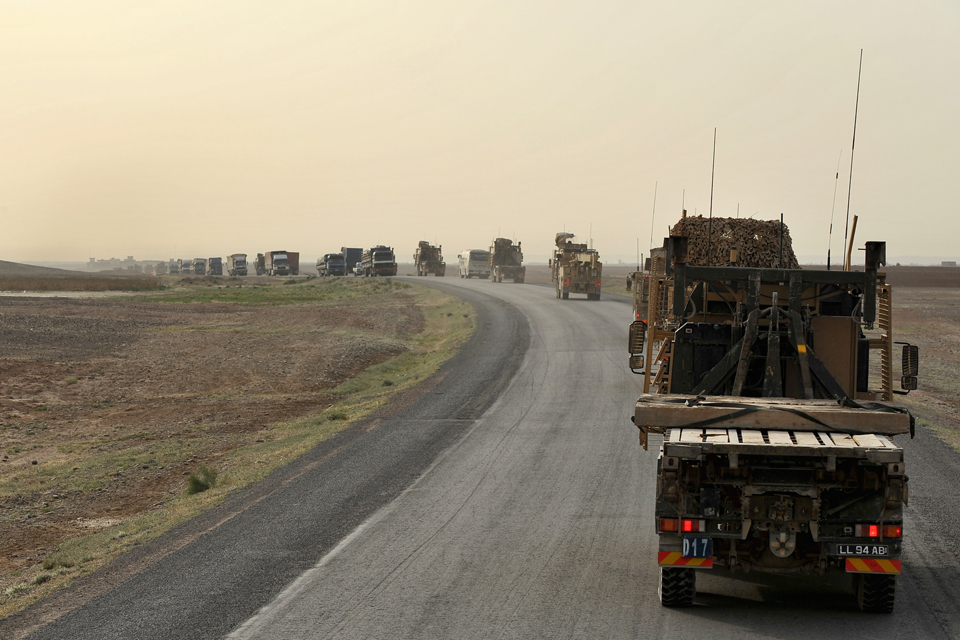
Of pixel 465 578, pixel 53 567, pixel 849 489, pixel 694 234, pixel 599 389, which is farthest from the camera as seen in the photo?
pixel 599 389

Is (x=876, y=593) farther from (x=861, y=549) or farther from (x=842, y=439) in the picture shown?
(x=842, y=439)

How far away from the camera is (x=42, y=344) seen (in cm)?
3291

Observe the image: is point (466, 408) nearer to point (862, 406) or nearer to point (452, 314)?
point (862, 406)

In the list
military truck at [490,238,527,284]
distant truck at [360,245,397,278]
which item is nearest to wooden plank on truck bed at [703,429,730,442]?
military truck at [490,238,527,284]

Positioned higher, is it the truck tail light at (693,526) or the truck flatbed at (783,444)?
the truck flatbed at (783,444)

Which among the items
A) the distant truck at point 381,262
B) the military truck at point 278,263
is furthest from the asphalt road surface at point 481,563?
the military truck at point 278,263

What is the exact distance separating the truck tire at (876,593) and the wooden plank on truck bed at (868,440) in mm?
1240

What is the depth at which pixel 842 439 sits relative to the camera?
7148mm

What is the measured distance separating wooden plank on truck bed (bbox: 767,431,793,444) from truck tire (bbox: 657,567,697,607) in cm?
141

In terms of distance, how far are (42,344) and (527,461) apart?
83.1 ft

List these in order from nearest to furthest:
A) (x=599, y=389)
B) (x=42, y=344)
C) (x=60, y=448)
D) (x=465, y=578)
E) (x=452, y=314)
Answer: (x=465, y=578), (x=60, y=448), (x=599, y=389), (x=42, y=344), (x=452, y=314)

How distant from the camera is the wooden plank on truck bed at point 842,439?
6.96 metres

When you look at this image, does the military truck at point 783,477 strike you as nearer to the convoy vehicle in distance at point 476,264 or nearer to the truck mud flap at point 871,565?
the truck mud flap at point 871,565

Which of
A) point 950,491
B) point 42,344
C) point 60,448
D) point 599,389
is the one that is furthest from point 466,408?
point 42,344
